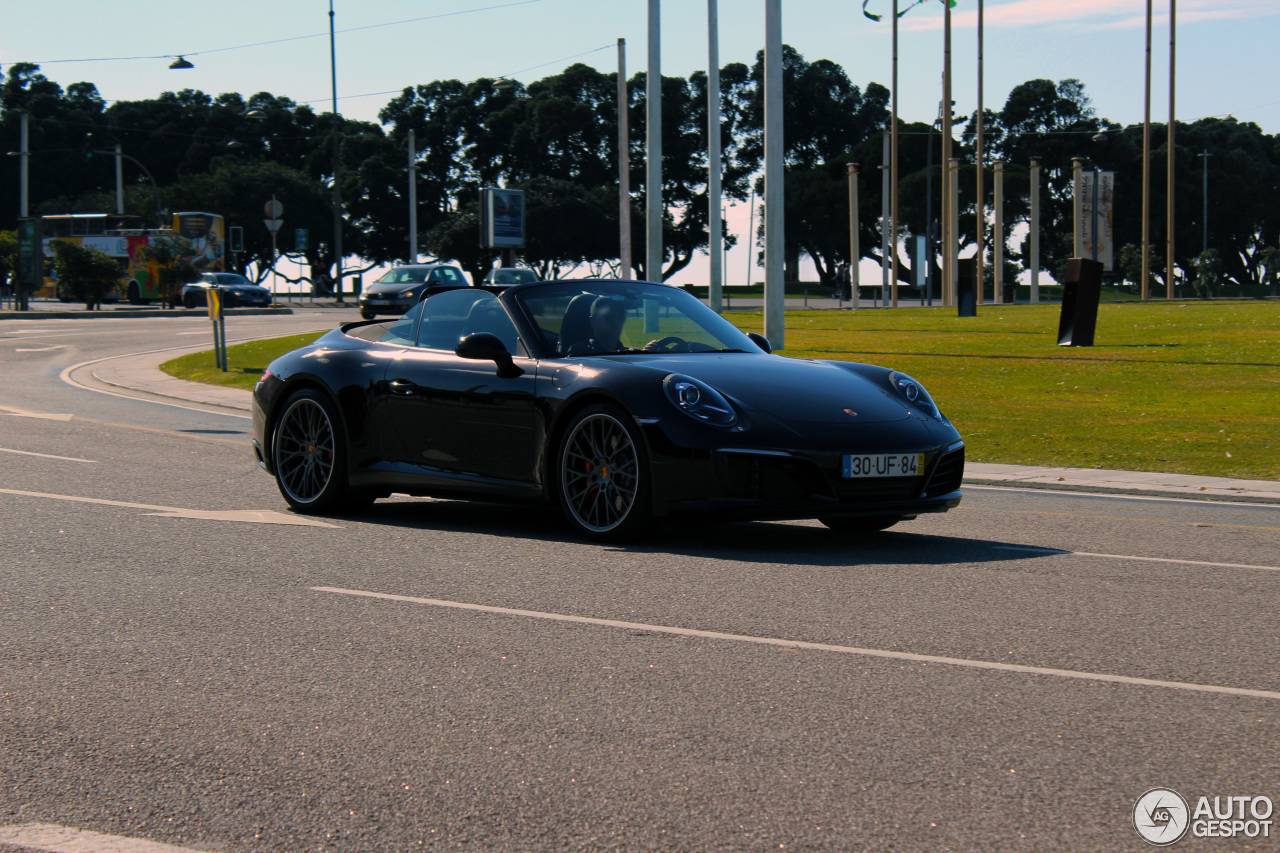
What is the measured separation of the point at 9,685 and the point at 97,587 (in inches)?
71.0

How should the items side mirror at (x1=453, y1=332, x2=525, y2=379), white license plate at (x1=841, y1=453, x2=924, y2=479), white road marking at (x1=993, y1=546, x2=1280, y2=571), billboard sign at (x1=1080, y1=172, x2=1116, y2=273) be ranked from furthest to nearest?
billboard sign at (x1=1080, y1=172, x2=1116, y2=273) → side mirror at (x1=453, y1=332, x2=525, y2=379) → white license plate at (x1=841, y1=453, x2=924, y2=479) → white road marking at (x1=993, y1=546, x2=1280, y2=571)

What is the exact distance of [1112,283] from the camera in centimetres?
8675

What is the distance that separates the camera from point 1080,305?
25.5 meters

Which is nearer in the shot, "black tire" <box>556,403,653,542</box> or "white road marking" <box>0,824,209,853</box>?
"white road marking" <box>0,824,209,853</box>

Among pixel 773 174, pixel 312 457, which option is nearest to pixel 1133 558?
pixel 312 457

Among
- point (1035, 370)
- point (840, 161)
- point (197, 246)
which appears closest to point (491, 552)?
point (1035, 370)

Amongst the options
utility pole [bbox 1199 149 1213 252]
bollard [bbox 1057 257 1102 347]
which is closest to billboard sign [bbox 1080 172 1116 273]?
utility pole [bbox 1199 149 1213 252]

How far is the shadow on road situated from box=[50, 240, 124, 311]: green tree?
4865 cm

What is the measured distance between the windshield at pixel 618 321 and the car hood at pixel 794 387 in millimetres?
279

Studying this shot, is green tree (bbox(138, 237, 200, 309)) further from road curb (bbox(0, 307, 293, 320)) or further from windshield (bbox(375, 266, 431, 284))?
windshield (bbox(375, 266, 431, 284))

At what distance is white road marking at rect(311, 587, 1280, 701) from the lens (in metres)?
4.91

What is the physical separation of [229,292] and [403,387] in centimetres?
5251

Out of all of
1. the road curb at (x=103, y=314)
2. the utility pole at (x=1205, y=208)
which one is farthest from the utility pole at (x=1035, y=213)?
the road curb at (x=103, y=314)

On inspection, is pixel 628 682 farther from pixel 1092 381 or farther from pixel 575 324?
pixel 1092 381
